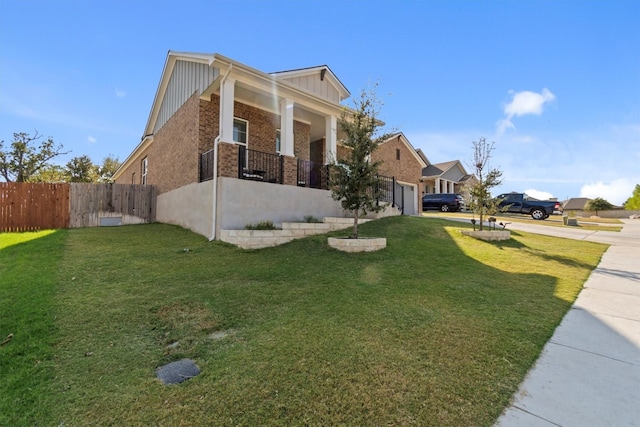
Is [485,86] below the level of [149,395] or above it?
above

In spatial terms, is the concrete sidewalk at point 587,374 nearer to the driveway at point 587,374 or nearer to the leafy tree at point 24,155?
the driveway at point 587,374

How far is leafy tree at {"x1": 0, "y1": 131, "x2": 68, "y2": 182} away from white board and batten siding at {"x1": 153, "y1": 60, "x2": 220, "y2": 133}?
16667 mm

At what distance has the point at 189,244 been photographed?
7207 millimetres

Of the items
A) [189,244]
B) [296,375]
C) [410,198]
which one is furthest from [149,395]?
[410,198]

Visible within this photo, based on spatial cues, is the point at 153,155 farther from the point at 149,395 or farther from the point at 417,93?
the point at 149,395

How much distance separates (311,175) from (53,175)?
3057 cm

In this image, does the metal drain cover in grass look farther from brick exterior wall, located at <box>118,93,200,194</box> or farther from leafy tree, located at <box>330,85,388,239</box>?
brick exterior wall, located at <box>118,93,200,194</box>

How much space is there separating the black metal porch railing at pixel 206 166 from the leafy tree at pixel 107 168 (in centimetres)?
3033

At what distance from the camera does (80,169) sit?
94.7 ft

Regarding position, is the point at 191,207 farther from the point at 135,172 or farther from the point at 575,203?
the point at 575,203

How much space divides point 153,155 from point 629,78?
1825 centimetres

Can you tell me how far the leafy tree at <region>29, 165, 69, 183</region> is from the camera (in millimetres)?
25934

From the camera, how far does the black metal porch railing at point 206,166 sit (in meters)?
8.33

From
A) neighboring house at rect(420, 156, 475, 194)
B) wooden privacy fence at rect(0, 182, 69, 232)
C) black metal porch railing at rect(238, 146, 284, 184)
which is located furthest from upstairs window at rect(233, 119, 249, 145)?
neighboring house at rect(420, 156, 475, 194)
